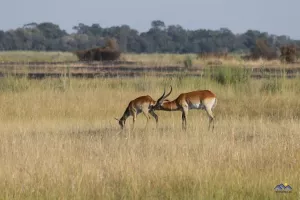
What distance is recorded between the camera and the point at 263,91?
65.3 ft

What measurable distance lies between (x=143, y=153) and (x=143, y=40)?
93446 mm

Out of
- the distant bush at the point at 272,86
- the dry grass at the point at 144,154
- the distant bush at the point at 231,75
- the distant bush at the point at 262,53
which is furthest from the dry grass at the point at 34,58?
the dry grass at the point at 144,154

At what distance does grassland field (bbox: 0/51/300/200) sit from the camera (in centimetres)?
879

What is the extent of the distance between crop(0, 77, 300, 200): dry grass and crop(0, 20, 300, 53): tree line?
75.8m

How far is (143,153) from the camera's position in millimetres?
10820

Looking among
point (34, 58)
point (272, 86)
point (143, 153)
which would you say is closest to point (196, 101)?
point (143, 153)

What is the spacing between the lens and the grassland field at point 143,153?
8.79m

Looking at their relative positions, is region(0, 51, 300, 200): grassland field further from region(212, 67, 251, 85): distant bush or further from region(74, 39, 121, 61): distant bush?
region(74, 39, 121, 61): distant bush

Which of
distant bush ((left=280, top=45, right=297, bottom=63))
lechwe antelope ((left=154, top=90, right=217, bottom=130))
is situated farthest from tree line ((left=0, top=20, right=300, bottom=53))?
lechwe antelope ((left=154, top=90, right=217, bottom=130))

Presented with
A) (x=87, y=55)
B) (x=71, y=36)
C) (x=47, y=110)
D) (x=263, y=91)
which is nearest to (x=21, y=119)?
(x=47, y=110)

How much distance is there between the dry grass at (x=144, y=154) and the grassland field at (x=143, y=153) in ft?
0.05

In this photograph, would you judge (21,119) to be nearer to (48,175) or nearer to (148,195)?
(48,175)

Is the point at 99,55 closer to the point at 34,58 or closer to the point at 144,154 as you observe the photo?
the point at 34,58

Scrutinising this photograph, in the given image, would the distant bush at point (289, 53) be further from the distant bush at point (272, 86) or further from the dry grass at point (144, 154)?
the dry grass at point (144, 154)
